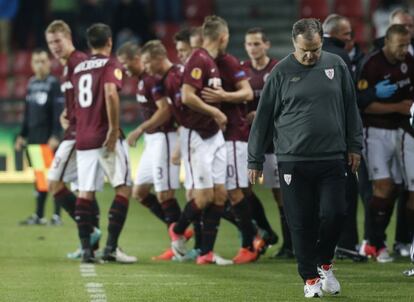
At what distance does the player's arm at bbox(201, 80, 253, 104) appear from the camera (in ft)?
42.3

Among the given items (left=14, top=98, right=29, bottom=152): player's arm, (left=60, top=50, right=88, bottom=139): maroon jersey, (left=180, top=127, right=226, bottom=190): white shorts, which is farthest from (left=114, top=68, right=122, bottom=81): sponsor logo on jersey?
(left=14, top=98, right=29, bottom=152): player's arm

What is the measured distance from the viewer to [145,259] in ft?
44.5

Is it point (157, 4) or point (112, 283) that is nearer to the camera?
point (112, 283)

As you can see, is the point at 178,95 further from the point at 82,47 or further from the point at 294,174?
the point at 82,47

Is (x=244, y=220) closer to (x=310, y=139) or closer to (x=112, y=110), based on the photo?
(x=112, y=110)

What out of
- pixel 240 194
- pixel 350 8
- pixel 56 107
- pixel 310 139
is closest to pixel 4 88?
pixel 350 8

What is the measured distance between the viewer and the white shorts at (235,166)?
524 inches

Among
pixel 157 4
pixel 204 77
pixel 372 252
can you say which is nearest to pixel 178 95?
pixel 204 77

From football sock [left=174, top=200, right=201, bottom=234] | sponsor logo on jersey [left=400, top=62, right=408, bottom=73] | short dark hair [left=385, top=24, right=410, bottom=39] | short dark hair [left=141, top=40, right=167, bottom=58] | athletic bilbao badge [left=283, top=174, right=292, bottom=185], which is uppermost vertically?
short dark hair [left=385, top=24, right=410, bottom=39]

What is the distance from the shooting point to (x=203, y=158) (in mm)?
12992

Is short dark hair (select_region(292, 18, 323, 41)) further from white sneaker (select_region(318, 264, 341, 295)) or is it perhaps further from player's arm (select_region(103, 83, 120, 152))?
player's arm (select_region(103, 83, 120, 152))

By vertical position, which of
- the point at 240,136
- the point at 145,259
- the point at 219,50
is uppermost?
the point at 219,50

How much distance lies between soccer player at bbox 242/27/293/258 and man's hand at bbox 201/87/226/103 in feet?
2.81

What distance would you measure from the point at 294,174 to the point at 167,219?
12.4ft
